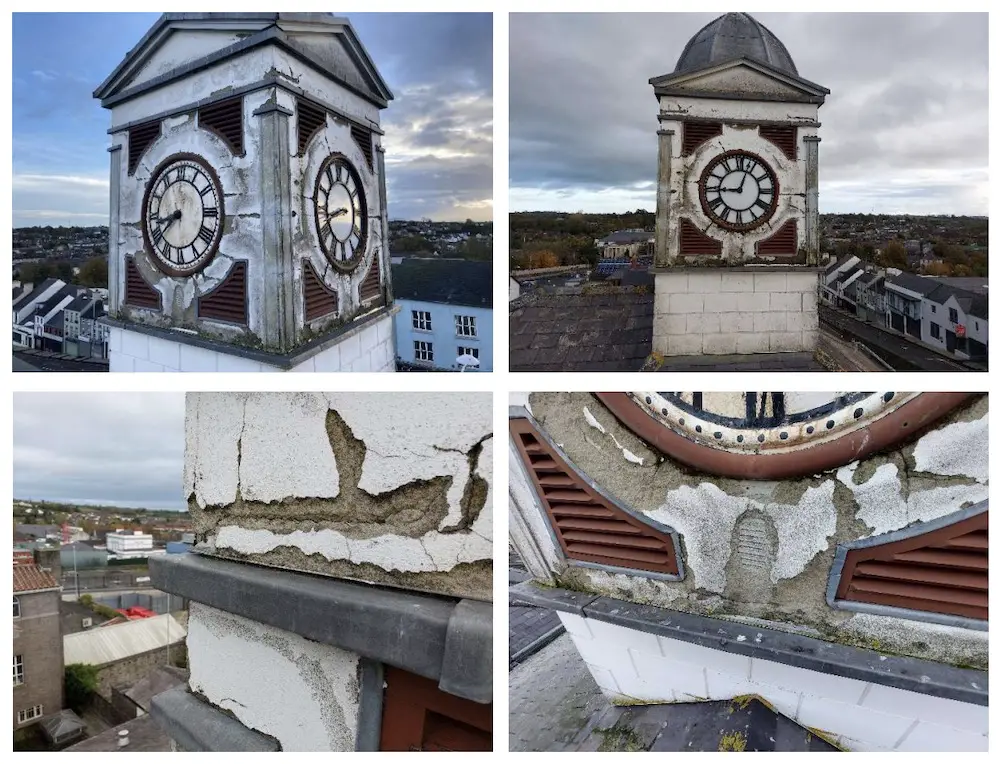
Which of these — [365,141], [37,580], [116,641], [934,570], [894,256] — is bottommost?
[116,641]

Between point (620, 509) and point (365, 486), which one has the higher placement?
point (365, 486)

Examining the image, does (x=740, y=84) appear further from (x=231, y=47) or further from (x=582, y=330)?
(x=231, y=47)

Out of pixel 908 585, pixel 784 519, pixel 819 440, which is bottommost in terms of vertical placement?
pixel 908 585

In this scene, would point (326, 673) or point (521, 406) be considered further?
point (521, 406)

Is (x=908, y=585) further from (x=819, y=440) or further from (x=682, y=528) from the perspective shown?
(x=682, y=528)

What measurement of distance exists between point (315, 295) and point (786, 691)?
2157 millimetres

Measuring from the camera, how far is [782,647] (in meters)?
1.62

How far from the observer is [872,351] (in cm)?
214

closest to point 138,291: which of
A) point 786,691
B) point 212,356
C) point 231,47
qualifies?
point 212,356

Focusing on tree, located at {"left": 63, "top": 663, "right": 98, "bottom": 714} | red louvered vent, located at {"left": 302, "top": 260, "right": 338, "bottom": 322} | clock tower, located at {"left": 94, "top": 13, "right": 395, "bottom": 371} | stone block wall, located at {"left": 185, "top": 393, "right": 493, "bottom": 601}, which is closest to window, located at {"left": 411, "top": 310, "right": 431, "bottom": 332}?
clock tower, located at {"left": 94, "top": 13, "right": 395, "bottom": 371}

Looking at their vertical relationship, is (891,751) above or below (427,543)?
below

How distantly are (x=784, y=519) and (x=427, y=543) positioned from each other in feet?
3.27

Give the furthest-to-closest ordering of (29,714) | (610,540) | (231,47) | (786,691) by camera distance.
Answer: (29,714)
(231,47)
(610,540)
(786,691)

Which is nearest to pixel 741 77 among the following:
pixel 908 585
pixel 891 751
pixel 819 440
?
pixel 819 440
